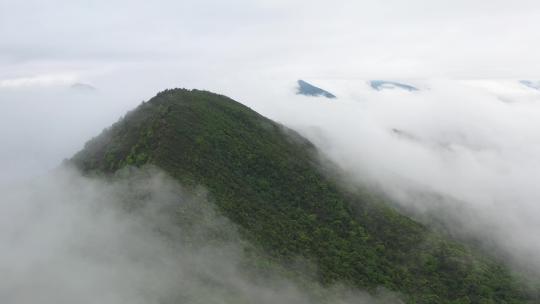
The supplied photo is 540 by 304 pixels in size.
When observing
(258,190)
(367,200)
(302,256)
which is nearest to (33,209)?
(258,190)

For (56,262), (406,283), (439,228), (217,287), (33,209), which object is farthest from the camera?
(439,228)

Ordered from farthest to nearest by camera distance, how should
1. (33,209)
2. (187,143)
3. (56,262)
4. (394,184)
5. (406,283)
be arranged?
(394,184) → (33,209) → (187,143) → (406,283) → (56,262)

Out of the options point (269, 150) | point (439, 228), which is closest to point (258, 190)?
point (269, 150)

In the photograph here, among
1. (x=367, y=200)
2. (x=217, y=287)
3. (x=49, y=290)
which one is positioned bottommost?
(x=49, y=290)

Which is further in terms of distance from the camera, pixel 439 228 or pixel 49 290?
pixel 439 228

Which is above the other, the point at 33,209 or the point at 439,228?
the point at 439,228

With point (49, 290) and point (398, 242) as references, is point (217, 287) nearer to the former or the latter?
point (49, 290)

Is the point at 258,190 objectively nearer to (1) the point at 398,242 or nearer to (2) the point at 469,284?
(1) the point at 398,242
